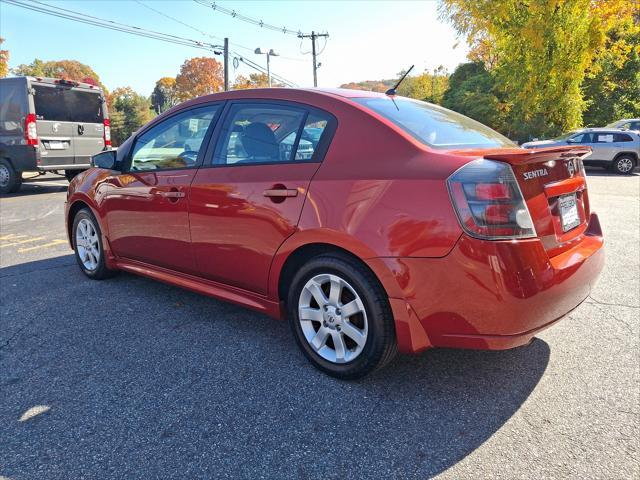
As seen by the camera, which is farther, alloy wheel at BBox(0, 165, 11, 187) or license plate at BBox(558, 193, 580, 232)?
alloy wheel at BBox(0, 165, 11, 187)

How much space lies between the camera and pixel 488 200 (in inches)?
83.7

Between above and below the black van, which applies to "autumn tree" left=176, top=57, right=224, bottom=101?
above

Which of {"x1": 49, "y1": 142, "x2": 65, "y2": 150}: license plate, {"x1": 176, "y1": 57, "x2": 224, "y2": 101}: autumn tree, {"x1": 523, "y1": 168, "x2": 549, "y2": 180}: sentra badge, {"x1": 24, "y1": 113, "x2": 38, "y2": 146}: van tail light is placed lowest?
{"x1": 523, "y1": 168, "x2": 549, "y2": 180}: sentra badge

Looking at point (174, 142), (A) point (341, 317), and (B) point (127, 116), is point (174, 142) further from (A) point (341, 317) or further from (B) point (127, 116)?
(B) point (127, 116)

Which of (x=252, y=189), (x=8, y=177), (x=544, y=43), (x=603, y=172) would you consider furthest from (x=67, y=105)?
(x=603, y=172)

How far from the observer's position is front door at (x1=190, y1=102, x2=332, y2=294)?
8.86 ft

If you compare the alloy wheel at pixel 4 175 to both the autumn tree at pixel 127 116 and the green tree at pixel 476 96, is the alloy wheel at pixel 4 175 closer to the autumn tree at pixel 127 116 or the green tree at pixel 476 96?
the green tree at pixel 476 96

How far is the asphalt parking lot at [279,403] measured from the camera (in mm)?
1998

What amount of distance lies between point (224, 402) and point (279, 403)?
0.29 metres

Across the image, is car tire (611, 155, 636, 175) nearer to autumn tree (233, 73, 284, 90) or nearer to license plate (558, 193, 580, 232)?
license plate (558, 193, 580, 232)

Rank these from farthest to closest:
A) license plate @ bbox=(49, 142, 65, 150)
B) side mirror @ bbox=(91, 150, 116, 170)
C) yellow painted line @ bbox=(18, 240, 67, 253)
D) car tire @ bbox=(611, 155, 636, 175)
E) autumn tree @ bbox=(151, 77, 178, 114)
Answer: autumn tree @ bbox=(151, 77, 178, 114)
car tire @ bbox=(611, 155, 636, 175)
license plate @ bbox=(49, 142, 65, 150)
yellow painted line @ bbox=(18, 240, 67, 253)
side mirror @ bbox=(91, 150, 116, 170)

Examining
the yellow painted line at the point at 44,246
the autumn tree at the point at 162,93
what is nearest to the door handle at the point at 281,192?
the yellow painted line at the point at 44,246

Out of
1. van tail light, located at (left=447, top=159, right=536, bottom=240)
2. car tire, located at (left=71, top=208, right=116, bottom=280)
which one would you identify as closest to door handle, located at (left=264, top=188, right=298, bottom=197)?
van tail light, located at (left=447, top=159, right=536, bottom=240)

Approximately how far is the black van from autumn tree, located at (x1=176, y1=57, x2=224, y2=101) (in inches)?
2546
